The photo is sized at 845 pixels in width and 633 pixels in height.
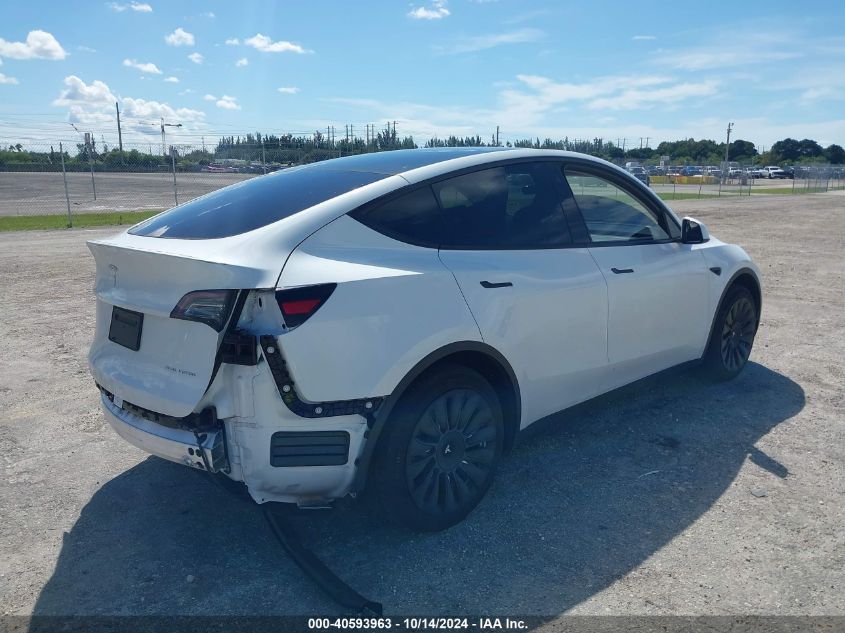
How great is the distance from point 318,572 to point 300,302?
1165 mm

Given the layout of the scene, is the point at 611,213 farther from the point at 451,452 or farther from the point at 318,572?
the point at 318,572

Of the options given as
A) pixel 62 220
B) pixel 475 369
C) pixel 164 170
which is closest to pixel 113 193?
pixel 164 170

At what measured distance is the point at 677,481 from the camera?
13.1 ft

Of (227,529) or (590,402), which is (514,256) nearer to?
(590,402)

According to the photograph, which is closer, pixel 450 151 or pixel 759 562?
pixel 759 562

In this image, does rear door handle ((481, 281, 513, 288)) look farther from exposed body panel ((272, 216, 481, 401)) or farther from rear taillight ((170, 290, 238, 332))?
rear taillight ((170, 290, 238, 332))

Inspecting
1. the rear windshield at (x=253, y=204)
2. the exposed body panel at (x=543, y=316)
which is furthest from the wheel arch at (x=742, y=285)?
the rear windshield at (x=253, y=204)

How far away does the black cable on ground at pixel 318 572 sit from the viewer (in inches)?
111

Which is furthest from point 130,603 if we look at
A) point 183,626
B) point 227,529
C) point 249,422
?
point 249,422

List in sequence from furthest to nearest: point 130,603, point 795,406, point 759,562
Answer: point 795,406 < point 759,562 < point 130,603

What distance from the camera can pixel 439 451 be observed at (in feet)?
10.8

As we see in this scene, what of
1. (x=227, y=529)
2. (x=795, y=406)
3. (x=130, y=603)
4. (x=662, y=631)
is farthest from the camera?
(x=795, y=406)

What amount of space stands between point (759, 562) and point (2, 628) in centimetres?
322

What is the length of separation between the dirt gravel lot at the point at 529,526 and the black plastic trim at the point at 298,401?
1.60 feet
